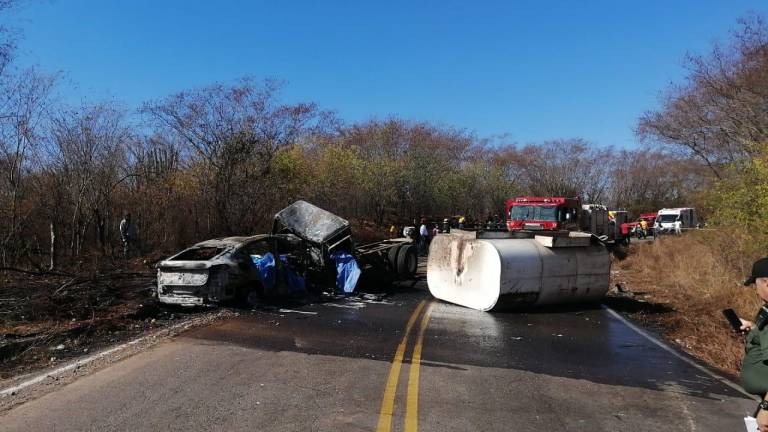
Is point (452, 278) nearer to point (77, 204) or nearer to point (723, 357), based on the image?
point (723, 357)

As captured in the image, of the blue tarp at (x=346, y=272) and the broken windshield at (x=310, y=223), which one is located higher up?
the broken windshield at (x=310, y=223)

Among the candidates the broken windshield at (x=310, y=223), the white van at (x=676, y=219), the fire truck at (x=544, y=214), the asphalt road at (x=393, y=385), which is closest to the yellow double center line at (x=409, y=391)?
the asphalt road at (x=393, y=385)

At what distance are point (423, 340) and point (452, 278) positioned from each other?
3723mm

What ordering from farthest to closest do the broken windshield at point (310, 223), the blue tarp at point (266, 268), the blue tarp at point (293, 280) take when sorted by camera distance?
the broken windshield at point (310, 223), the blue tarp at point (293, 280), the blue tarp at point (266, 268)

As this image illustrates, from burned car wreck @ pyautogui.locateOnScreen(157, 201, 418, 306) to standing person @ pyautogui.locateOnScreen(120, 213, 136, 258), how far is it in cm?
623

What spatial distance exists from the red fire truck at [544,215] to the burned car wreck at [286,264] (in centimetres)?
1073

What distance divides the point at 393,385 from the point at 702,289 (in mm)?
9864

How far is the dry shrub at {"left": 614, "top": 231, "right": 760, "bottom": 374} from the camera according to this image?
8262mm

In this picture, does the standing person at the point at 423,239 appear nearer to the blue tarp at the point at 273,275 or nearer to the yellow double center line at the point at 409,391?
the blue tarp at the point at 273,275

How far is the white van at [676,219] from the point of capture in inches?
1844

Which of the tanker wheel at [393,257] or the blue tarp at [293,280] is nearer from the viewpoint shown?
the blue tarp at [293,280]

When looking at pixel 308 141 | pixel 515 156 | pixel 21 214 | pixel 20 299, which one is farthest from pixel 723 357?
pixel 515 156

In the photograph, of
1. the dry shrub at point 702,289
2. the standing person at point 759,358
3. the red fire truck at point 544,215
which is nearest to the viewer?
the standing person at point 759,358

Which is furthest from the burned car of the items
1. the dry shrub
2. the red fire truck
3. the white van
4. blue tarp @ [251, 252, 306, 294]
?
the white van
